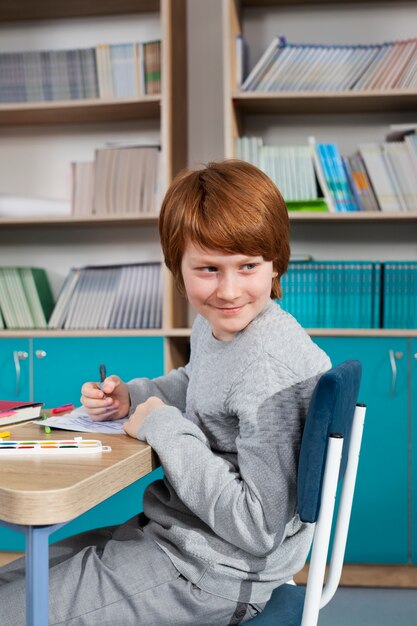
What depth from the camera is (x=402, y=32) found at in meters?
3.10

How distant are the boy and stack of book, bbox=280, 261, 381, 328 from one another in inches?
61.2

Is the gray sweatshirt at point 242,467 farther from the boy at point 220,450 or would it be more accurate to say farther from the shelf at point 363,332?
the shelf at point 363,332

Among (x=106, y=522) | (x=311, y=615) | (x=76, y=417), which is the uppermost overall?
(x=76, y=417)

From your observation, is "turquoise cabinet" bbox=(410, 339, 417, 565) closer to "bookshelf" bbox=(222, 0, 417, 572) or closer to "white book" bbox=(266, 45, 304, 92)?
"bookshelf" bbox=(222, 0, 417, 572)

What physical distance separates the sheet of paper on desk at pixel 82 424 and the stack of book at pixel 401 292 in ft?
5.10

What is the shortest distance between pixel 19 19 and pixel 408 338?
2.14 m

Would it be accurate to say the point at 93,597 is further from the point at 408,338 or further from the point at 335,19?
the point at 335,19

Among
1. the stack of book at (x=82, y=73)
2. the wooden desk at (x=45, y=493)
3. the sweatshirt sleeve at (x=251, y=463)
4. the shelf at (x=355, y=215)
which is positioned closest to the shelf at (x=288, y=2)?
the stack of book at (x=82, y=73)

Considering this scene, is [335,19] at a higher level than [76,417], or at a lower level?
higher

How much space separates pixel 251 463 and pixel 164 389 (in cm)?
52

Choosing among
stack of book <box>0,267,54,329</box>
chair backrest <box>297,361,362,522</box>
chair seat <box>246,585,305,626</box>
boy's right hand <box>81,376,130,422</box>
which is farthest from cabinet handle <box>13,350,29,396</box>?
chair backrest <box>297,361,362,522</box>

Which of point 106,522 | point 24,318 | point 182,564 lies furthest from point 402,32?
point 182,564

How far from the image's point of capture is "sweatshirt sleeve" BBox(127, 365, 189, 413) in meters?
1.47

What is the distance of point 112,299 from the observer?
9.67ft
